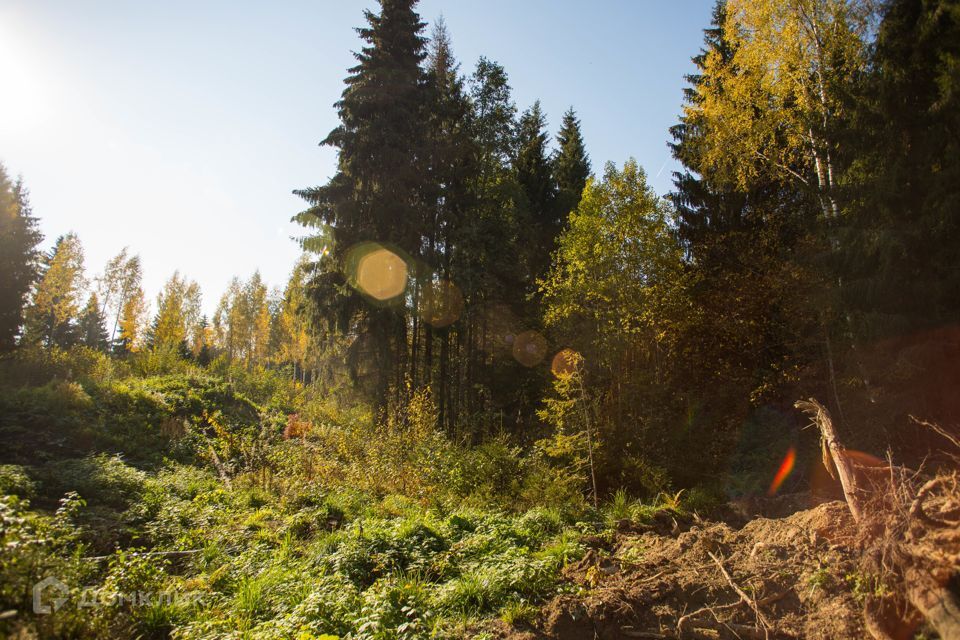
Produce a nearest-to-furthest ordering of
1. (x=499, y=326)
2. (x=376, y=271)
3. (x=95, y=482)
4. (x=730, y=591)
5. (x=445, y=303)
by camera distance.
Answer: (x=730, y=591)
(x=95, y=482)
(x=376, y=271)
(x=445, y=303)
(x=499, y=326)

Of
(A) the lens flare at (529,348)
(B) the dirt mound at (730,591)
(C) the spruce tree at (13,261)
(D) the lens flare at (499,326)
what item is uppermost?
(C) the spruce tree at (13,261)

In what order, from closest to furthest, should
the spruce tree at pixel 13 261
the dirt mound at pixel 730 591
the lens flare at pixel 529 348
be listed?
the dirt mound at pixel 730 591 → the lens flare at pixel 529 348 → the spruce tree at pixel 13 261

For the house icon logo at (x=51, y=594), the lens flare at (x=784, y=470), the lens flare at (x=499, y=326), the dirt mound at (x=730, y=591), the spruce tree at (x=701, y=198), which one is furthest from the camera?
the lens flare at (x=499, y=326)

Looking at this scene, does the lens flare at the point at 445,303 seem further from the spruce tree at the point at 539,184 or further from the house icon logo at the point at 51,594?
the house icon logo at the point at 51,594

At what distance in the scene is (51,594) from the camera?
3605 millimetres

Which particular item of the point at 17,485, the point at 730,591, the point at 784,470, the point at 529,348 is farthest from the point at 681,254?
the point at 17,485

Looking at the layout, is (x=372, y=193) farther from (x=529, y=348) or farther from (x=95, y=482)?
(x=95, y=482)

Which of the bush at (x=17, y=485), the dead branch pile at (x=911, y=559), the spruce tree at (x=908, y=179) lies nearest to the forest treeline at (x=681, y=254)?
the spruce tree at (x=908, y=179)

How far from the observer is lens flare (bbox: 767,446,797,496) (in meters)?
10.3

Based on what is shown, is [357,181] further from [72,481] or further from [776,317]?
[776,317]

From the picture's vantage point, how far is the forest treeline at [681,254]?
8.35 meters

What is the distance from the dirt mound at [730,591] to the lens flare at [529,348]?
44.0 feet

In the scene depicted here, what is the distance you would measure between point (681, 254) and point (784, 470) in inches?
235

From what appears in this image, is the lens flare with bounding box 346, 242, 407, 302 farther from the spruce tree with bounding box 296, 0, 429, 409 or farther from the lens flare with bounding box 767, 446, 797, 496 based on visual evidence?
the lens flare with bounding box 767, 446, 797, 496
